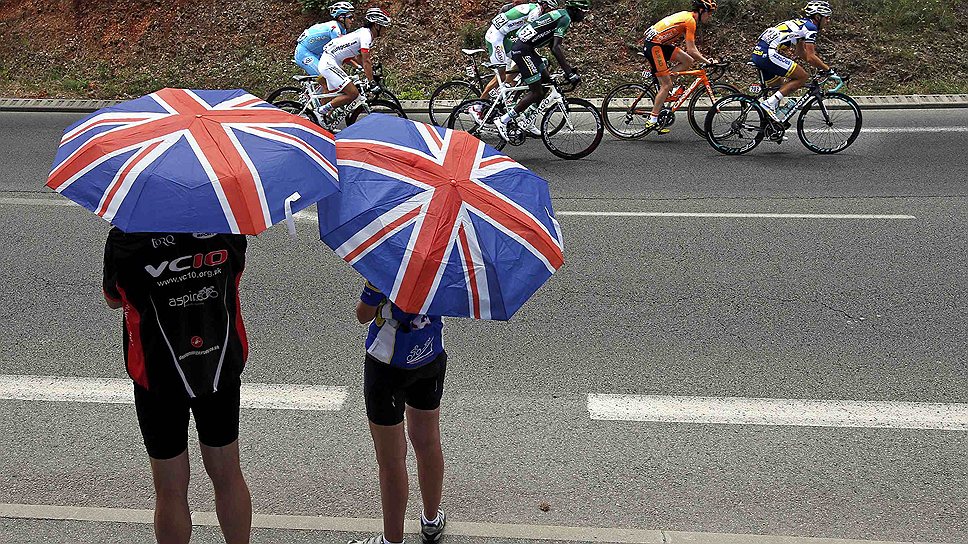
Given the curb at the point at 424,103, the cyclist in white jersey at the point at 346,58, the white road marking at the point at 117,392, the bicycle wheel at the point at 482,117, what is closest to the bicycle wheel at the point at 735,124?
the bicycle wheel at the point at 482,117

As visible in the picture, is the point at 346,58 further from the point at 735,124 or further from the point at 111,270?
the point at 111,270

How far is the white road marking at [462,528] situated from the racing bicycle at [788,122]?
26.8 ft

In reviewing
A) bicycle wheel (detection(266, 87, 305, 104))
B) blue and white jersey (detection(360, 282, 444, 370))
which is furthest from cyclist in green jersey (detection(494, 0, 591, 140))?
blue and white jersey (detection(360, 282, 444, 370))

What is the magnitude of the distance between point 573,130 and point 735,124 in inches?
80.5

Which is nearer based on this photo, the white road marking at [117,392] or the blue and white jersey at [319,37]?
the white road marking at [117,392]

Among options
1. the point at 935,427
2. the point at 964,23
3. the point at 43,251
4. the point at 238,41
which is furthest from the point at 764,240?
the point at 238,41

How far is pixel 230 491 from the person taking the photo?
3.46m

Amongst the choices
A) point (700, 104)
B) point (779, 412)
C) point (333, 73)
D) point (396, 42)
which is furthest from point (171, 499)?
point (396, 42)

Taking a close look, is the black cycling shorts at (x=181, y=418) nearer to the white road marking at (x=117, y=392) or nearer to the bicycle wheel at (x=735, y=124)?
the white road marking at (x=117, y=392)

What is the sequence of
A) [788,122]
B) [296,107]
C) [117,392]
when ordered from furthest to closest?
[296,107]
[788,122]
[117,392]

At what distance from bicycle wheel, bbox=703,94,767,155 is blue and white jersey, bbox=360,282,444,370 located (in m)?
8.80

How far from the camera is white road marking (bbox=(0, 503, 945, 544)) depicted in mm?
4070

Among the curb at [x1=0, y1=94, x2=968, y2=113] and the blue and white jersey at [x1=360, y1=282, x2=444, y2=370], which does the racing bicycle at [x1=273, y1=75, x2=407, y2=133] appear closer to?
the curb at [x1=0, y1=94, x2=968, y2=113]

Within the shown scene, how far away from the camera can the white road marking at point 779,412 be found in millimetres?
5129
